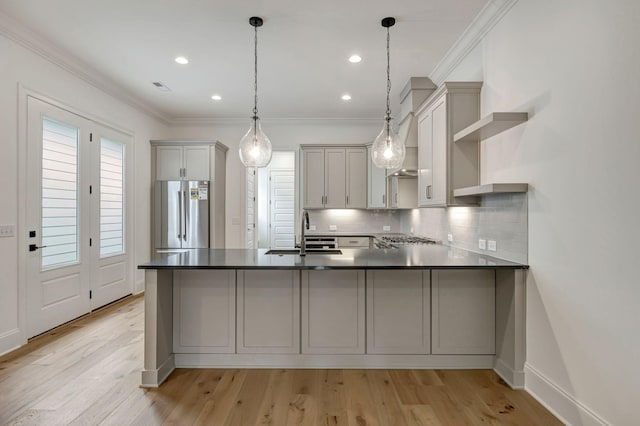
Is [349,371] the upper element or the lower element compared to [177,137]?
lower

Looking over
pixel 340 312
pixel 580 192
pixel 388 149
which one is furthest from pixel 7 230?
pixel 580 192

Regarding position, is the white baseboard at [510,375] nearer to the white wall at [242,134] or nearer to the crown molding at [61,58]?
the white wall at [242,134]

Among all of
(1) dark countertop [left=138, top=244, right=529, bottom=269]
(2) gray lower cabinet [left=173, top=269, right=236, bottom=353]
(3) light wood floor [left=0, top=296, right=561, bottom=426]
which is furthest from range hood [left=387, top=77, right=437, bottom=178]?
(2) gray lower cabinet [left=173, top=269, right=236, bottom=353]

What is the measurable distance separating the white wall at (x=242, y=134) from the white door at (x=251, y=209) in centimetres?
13

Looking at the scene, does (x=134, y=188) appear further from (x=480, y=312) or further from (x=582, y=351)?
(x=582, y=351)

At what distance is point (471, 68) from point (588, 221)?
6.58 ft

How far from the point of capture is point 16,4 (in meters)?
2.71

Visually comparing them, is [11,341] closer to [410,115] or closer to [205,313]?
[205,313]

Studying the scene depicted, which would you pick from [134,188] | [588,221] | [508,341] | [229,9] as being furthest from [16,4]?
[508,341]

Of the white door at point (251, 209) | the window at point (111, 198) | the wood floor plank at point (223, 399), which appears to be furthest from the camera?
the white door at point (251, 209)

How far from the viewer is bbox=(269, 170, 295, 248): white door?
7.64 meters

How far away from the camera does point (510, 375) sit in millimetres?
2422

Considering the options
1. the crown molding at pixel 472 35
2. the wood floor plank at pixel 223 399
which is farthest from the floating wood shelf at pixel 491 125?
the wood floor plank at pixel 223 399

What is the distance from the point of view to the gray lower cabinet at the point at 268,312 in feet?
8.80
